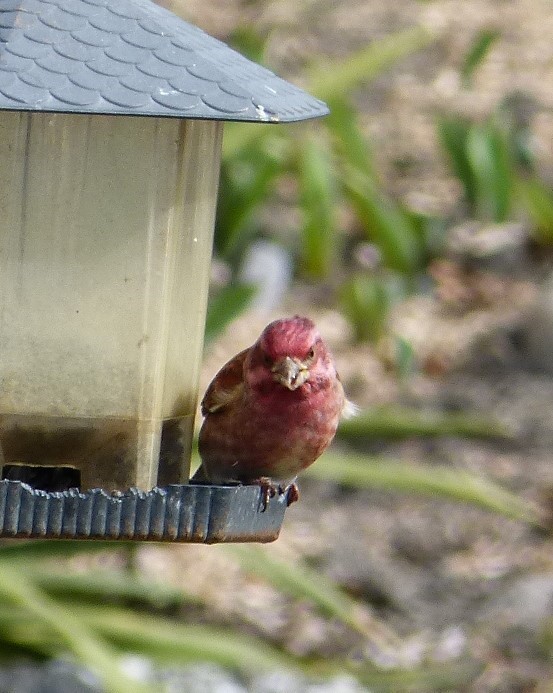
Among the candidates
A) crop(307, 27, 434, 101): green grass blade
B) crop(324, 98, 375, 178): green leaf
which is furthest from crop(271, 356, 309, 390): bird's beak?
crop(324, 98, 375, 178): green leaf

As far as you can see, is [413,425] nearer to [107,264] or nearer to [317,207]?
[317,207]

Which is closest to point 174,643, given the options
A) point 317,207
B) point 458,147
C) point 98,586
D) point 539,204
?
point 98,586

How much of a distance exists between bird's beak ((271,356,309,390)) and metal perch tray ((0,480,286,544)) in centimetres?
31

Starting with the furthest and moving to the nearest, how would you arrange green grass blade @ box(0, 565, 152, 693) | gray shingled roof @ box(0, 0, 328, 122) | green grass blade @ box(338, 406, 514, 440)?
green grass blade @ box(338, 406, 514, 440), green grass blade @ box(0, 565, 152, 693), gray shingled roof @ box(0, 0, 328, 122)

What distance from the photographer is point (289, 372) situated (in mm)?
2758

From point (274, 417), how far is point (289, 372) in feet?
0.35

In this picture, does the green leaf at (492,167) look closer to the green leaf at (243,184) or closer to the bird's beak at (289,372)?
the green leaf at (243,184)

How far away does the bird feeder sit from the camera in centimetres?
227

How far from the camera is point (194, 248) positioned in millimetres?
2570

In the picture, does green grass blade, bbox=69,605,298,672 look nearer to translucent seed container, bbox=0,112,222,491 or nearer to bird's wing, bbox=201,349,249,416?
bird's wing, bbox=201,349,249,416

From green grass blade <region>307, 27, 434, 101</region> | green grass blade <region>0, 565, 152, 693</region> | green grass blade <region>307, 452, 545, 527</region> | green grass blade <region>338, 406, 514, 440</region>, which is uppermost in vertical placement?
green grass blade <region>307, 27, 434, 101</region>

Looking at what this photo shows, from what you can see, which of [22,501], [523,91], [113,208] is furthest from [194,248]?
[523,91]

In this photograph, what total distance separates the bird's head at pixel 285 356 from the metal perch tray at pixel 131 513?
330mm

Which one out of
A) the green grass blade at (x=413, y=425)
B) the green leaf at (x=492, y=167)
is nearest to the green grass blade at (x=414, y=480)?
the green grass blade at (x=413, y=425)
